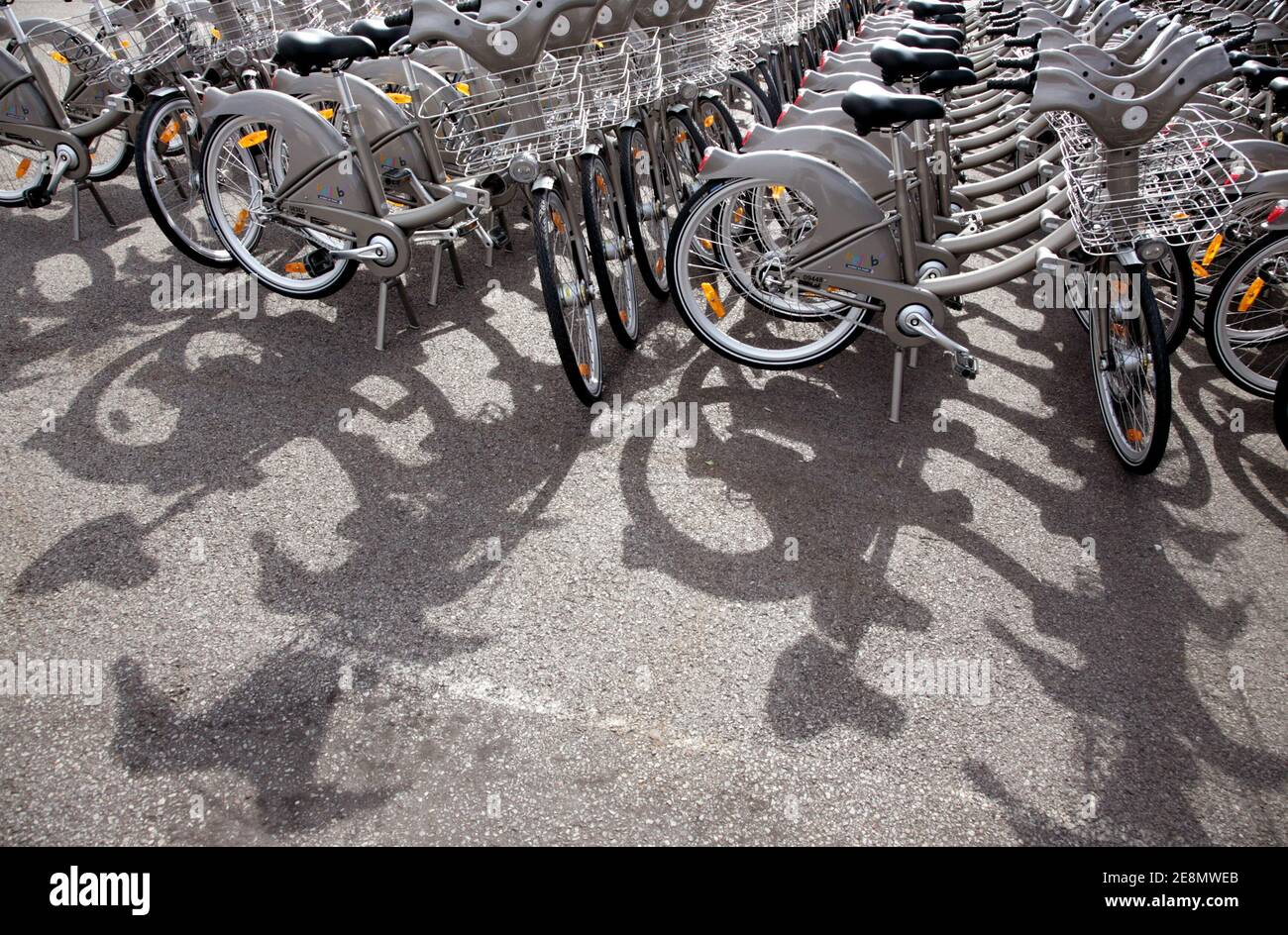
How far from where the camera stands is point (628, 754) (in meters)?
2.22

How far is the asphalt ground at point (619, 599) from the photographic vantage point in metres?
2.12

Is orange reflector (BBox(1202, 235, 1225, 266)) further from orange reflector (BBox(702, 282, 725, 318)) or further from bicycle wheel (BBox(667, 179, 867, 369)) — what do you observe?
orange reflector (BBox(702, 282, 725, 318))

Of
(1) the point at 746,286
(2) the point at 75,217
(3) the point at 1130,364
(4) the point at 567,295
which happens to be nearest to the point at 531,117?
(4) the point at 567,295

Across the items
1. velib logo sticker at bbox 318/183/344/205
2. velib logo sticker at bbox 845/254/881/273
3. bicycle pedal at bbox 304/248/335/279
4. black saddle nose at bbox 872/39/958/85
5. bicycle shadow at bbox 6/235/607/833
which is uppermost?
black saddle nose at bbox 872/39/958/85

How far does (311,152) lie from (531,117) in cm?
114

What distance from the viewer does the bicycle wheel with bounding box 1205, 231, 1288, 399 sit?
10.5 ft

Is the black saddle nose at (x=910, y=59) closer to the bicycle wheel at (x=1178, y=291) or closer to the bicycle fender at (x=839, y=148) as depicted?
the bicycle fender at (x=839, y=148)

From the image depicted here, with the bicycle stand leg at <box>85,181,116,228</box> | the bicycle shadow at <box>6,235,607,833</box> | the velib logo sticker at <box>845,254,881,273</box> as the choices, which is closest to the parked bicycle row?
the velib logo sticker at <box>845,254,881,273</box>

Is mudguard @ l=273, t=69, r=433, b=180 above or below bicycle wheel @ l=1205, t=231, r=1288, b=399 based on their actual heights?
above

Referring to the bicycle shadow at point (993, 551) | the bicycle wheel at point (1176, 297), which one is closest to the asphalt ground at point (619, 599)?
the bicycle shadow at point (993, 551)

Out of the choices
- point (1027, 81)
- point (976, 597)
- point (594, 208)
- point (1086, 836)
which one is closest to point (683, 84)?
point (594, 208)

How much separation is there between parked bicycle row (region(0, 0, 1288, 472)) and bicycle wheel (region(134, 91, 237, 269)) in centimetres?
2

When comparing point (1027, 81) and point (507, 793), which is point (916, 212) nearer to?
point (1027, 81)
